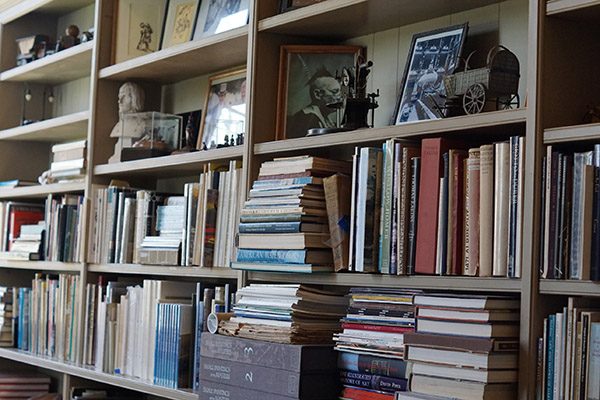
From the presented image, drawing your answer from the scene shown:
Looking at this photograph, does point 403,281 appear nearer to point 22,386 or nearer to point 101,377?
point 101,377

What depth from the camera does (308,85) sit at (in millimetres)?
2996

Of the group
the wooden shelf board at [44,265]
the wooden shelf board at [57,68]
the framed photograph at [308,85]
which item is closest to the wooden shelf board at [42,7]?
the wooden shelf board at [57,68]

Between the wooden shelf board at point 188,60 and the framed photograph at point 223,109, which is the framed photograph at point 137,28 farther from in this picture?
the framed photograph at point 223,109

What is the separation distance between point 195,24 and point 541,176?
5.77 feet

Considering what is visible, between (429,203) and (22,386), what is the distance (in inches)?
100

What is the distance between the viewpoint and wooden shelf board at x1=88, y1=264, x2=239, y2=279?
10.00ft

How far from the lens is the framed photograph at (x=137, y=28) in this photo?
3850 millimetres

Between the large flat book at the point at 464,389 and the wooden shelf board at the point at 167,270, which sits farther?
the wooden shelf board at the point at 167,270

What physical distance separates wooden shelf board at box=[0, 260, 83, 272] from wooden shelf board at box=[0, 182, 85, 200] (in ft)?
0.93

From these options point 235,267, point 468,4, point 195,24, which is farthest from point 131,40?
point 468,4

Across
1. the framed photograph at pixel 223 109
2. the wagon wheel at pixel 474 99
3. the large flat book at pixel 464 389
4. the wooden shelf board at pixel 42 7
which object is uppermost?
the wooden shelf board at pixel 42 7

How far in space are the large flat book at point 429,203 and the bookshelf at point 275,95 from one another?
35 mm

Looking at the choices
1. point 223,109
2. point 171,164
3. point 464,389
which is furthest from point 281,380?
point 223,109

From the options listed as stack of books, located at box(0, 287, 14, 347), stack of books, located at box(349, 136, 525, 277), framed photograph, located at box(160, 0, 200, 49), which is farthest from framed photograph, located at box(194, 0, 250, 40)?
stack of books, located at box(0, 287, 14, 347)
